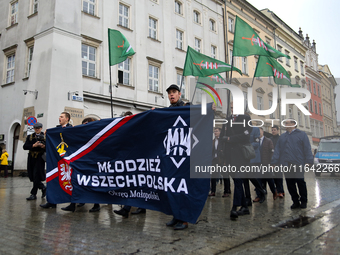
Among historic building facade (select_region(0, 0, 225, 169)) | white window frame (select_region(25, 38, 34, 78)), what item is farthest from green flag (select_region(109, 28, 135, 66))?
white window frame (select_region(25, 38, 34, 78))

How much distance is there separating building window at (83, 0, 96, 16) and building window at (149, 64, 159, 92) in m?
5.50

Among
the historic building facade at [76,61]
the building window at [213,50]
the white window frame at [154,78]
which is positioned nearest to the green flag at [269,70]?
the historic building facade at [76,61]

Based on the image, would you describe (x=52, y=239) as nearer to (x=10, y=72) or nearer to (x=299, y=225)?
(x=299, y=225)

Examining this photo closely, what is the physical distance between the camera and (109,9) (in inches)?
811

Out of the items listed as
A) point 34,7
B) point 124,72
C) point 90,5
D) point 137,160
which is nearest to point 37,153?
point 137,160

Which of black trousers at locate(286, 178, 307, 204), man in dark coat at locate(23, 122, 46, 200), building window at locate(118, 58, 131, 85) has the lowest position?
black trousers at locate(286, 178, 307, 204)

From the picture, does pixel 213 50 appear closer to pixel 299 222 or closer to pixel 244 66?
pixel 244 66

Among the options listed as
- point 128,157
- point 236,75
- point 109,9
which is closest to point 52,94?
point 109,9

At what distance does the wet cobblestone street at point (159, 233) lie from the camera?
145 inches

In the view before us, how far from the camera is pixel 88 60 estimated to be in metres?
19.2

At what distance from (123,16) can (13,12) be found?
7109 mm

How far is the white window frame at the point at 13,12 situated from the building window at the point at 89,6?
4875 mm

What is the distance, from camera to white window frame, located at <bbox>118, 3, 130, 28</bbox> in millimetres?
21500

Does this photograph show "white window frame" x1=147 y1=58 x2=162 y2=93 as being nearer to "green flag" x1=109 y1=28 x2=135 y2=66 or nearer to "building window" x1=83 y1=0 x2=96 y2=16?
"building window" x1=83 y1=0 x2=96 y2=16
